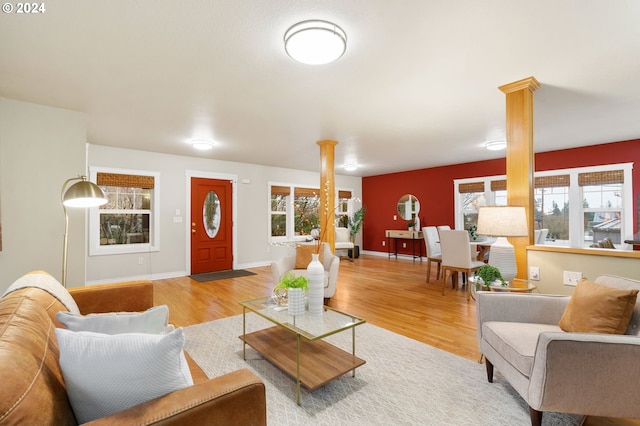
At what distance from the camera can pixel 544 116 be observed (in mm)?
3715

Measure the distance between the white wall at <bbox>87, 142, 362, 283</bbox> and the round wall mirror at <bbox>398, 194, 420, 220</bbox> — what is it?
259 cm

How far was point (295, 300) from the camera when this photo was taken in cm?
232

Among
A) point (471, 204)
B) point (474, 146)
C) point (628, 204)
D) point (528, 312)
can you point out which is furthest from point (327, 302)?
point (628, 204)

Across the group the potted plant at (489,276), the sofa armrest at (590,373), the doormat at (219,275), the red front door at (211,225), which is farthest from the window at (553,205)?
the red front door at (211,225)

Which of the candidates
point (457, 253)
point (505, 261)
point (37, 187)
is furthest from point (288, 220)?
point (505, 261)

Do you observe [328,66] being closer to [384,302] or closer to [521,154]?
[521,154]

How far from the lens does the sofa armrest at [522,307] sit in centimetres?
201

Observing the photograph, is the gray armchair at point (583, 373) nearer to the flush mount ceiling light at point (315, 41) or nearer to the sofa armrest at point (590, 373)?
the sofa armrest at point (590, 373)

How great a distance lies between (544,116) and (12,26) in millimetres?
5135

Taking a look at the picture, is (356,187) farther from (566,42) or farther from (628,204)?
(566,42)

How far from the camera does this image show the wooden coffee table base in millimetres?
1948

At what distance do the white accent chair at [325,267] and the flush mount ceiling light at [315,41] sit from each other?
2.51 meters

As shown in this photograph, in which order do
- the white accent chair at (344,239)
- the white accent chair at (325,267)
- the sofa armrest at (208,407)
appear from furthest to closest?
1. the white accent chair at (344,239)
2. the white accent chair at (325,267)
3. the sofa armrest at (208,407)

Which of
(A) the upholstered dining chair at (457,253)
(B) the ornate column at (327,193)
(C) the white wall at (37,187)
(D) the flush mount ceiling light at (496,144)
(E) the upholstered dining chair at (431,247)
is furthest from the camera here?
(E) the upholstered dining chair at (431,247)
